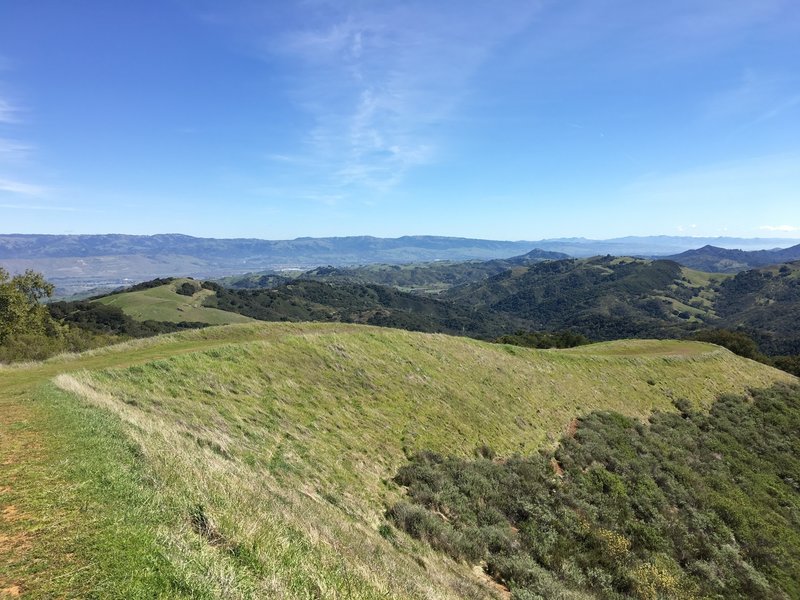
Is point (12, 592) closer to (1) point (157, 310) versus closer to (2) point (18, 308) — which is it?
(2) point (18, 308)

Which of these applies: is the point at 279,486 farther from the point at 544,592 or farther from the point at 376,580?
the point at 544,592

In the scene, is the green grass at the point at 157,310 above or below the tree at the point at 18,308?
below

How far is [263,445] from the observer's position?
56.1 feet

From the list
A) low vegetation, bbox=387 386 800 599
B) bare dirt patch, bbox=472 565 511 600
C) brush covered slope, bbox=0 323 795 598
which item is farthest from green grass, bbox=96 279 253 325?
bare dirt patch, bbox=472 565 511 600

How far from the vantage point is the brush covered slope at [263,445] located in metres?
7.02

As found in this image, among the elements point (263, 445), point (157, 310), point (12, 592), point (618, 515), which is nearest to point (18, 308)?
point (263, 445)

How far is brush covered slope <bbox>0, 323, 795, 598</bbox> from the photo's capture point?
702 centimetres

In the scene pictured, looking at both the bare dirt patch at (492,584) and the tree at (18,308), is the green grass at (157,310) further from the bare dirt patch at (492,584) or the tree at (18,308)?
the bare dirt patch at (492,584)

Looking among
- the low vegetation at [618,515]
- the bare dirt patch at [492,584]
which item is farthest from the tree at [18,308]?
the bare dirt patch at [492,584]

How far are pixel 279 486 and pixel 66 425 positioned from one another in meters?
6.55

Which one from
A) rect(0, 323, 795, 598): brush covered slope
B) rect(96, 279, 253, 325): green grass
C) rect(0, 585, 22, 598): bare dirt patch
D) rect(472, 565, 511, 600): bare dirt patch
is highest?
rect(0, 585, 22, 598): bare dirt patch

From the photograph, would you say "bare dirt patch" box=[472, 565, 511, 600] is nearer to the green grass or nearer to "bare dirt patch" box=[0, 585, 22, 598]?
"bare dirt patch" box=[0, 585, 22, 598]

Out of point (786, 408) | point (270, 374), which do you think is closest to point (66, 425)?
point (270, 374)

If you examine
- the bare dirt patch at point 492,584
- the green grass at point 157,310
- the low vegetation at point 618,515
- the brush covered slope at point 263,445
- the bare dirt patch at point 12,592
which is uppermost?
the bare dirt patch at point 12,592
